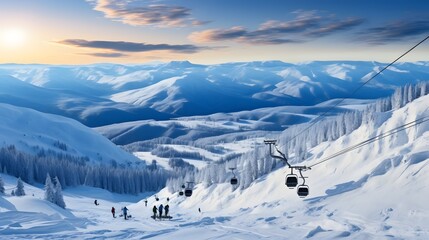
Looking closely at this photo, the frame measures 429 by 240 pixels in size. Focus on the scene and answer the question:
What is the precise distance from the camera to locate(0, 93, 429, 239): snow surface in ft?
122

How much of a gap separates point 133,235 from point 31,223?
984 centimetres

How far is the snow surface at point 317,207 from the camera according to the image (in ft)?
122

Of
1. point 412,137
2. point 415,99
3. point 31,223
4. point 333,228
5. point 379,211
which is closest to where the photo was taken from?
point 31,223

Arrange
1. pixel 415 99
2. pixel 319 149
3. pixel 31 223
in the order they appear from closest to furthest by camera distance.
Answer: pixel 31 223 → pixel 415 99 → pixel 319 149

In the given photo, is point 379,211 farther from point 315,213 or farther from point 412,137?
point 412,137

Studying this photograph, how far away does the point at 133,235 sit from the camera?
35.6 m

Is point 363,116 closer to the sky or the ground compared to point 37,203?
closer to the sky

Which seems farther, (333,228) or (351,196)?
(351,196)

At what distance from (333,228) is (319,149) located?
73.6 meters

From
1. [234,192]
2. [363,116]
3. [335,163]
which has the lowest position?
[234,192]

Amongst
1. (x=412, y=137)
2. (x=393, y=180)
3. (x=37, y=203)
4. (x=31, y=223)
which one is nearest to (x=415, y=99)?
(x=412, y=137)

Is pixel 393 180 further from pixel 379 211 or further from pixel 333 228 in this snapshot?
pixel 333 228

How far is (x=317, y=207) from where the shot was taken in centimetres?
6575

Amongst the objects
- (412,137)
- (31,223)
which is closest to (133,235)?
(31,223)
